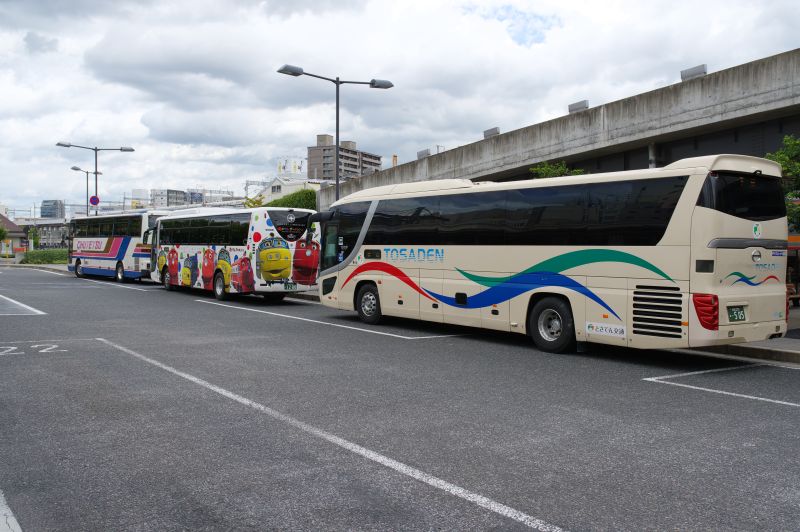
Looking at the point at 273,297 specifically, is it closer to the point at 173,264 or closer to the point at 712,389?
the point at 173,264

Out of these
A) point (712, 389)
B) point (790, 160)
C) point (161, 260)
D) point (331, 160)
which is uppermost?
point (331, 160)

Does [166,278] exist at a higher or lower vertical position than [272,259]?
lower

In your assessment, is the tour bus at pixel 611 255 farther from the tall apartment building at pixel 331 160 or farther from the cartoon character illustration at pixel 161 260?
the tall apartment building at pixel 331 160

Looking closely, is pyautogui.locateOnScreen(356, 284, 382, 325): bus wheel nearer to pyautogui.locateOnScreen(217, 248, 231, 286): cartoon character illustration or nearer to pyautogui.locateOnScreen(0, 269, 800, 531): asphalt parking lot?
pyautogui.locateOnScreen(0, 269, 800, 531): asphalt parking lot

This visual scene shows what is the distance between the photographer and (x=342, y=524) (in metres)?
3.93

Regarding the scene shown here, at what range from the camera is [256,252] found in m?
20.4

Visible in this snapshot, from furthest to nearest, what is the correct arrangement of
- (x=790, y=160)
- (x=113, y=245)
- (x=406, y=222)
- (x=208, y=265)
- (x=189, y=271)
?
(x=113, y=245) < (x=189, y=271) < (x=208, y=265) < (x=406, y=222) < (x=790, y=160)

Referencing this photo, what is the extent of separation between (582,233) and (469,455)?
6.25 meters

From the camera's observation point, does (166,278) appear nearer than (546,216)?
No

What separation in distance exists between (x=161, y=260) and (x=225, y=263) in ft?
18.9

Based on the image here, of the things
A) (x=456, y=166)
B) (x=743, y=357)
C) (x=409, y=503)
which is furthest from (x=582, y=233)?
(x=456, y=166)

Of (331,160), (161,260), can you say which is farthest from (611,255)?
(331,160)

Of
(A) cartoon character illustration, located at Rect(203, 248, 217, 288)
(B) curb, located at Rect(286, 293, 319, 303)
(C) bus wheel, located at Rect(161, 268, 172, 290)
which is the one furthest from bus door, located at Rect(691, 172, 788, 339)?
(C) bus wheel, located at Rect(161, 268, 172, 290)

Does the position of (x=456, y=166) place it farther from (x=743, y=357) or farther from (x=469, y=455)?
(x=469, y=455)
